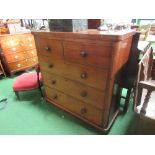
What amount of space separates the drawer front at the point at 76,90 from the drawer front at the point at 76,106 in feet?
0.26

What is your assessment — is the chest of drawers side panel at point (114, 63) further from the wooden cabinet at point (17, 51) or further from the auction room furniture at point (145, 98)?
the wooden cabinet at point (17, 51)

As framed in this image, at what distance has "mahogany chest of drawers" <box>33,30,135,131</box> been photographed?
1.10m

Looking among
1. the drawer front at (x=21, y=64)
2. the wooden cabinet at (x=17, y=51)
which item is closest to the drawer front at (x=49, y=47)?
the wooden cabinet at (x=17, y=51)

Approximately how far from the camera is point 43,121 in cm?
180

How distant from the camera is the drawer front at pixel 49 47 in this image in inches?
55.4

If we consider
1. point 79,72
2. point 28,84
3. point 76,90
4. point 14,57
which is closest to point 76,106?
point 76,90

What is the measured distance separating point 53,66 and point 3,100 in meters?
1.29

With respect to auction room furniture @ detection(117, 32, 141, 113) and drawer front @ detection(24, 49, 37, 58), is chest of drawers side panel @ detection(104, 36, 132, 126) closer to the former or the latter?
auction room furniture @ detection(117, 32, 141, 113)

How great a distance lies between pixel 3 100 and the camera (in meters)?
2.26

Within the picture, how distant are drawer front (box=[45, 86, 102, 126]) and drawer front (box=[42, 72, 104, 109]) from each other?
0.08 metres

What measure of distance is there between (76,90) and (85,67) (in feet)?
1.20

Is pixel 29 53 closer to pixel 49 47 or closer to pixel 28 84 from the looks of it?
pixel 28 84

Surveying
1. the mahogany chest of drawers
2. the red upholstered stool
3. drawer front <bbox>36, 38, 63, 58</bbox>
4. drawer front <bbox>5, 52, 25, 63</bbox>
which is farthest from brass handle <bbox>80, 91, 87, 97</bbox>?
drawer front <bbox>5, 52, 25, 63</bbox>
